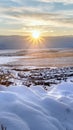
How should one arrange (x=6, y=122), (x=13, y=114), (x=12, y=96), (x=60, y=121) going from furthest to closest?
(x=12, y=96) < (x=60, y=121) < (x=13, y=114) < (x=6, y=122)

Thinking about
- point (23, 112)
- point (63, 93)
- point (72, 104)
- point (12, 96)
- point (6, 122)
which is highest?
point (63, 93)

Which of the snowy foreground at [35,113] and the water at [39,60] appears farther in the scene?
the water at [39,60]

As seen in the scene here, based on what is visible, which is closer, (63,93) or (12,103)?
(12,103)

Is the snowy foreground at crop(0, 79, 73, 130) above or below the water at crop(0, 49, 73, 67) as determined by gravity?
below

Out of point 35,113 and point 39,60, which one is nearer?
point 35,113

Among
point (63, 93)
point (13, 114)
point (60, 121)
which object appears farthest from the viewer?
point (63, 93)

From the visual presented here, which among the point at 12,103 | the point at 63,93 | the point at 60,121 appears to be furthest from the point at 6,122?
the point at 63,93

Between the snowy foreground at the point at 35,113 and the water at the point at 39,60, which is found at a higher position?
the water at the point at 39,60

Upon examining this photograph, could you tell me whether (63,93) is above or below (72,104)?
above

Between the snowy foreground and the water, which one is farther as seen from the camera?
the water

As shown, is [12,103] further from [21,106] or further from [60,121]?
[60,121]

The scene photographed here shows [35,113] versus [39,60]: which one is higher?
[39,60]
